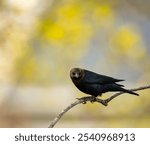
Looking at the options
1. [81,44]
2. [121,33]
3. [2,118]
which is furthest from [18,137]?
[121,33]

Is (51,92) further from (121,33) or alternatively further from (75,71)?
(121,33)

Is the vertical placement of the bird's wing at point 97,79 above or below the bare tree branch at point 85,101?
above

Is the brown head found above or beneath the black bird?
above

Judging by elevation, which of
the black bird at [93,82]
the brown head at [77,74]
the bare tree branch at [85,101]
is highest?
the brown head at [77,74]

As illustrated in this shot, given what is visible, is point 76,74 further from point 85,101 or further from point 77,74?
point 85,101

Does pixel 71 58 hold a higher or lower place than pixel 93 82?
higher

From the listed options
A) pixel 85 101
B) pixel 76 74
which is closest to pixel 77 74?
pixel 76 74
